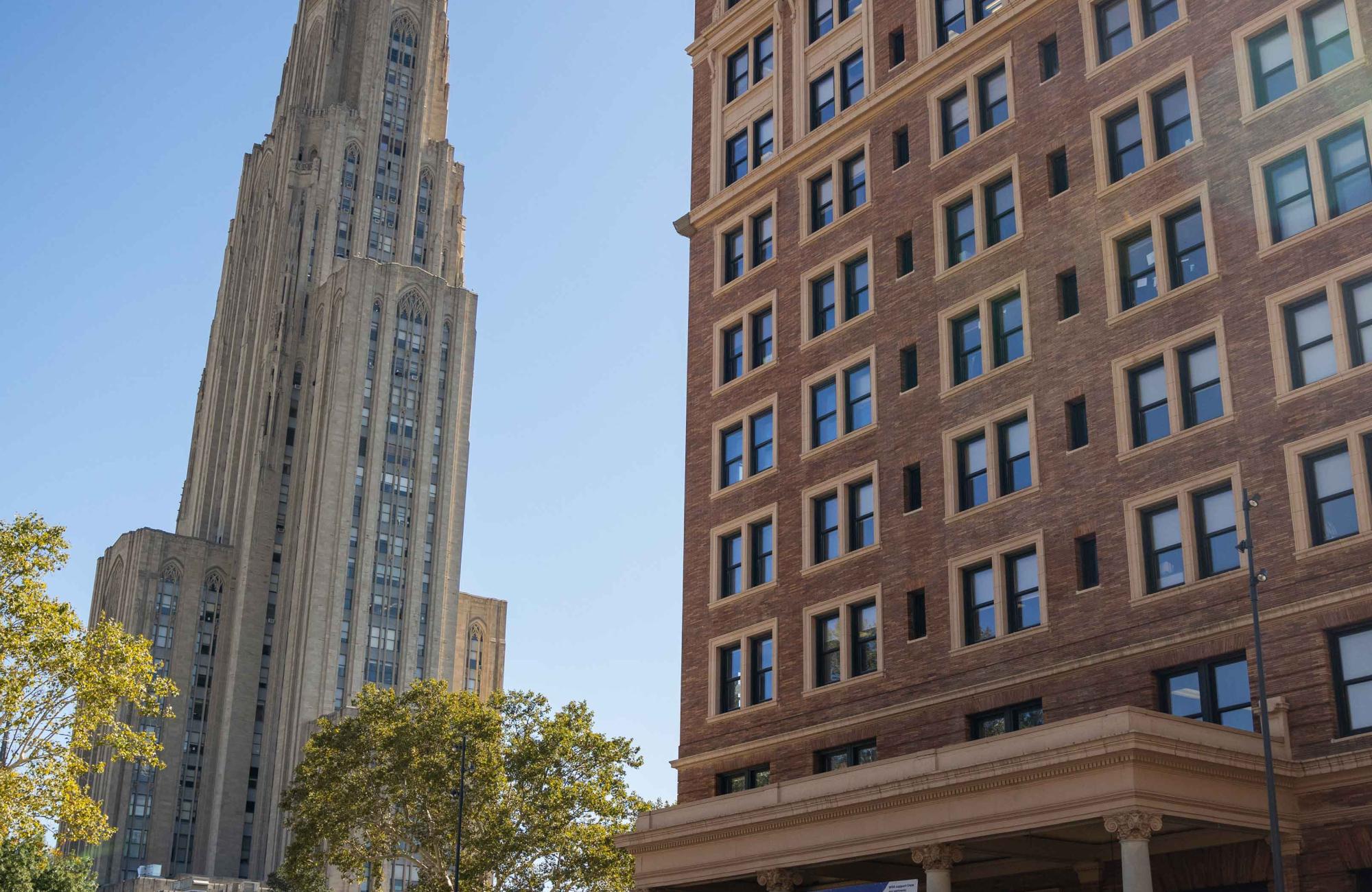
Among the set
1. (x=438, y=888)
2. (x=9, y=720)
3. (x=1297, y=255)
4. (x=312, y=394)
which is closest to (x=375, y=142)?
(x=312, y=394)

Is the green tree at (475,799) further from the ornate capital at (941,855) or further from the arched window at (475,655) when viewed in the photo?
the arched window at (475,655)

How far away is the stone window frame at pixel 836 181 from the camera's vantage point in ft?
157

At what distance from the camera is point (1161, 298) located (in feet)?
121

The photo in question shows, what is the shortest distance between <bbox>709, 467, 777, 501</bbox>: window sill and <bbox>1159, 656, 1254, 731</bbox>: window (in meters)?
16.3

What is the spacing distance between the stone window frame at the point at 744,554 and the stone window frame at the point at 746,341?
495cm

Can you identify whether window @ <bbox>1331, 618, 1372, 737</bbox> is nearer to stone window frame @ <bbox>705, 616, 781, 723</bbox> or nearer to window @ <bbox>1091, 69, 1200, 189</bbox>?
window @ <bbox>1091, 69, 1200, 189</bbox>

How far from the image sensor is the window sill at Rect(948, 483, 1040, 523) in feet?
128

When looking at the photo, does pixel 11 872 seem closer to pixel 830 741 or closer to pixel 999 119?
pixel 830 741

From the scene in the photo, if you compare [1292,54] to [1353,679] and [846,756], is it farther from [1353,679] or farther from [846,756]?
[846,756]

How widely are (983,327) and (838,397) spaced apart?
230 inches

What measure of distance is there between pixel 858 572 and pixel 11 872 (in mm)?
35011

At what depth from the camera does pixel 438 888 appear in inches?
2404

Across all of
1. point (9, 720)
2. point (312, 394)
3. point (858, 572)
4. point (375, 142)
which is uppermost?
point (375, 142)

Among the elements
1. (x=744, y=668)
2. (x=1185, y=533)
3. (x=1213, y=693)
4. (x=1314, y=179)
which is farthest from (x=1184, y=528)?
(x=744, y=668)
